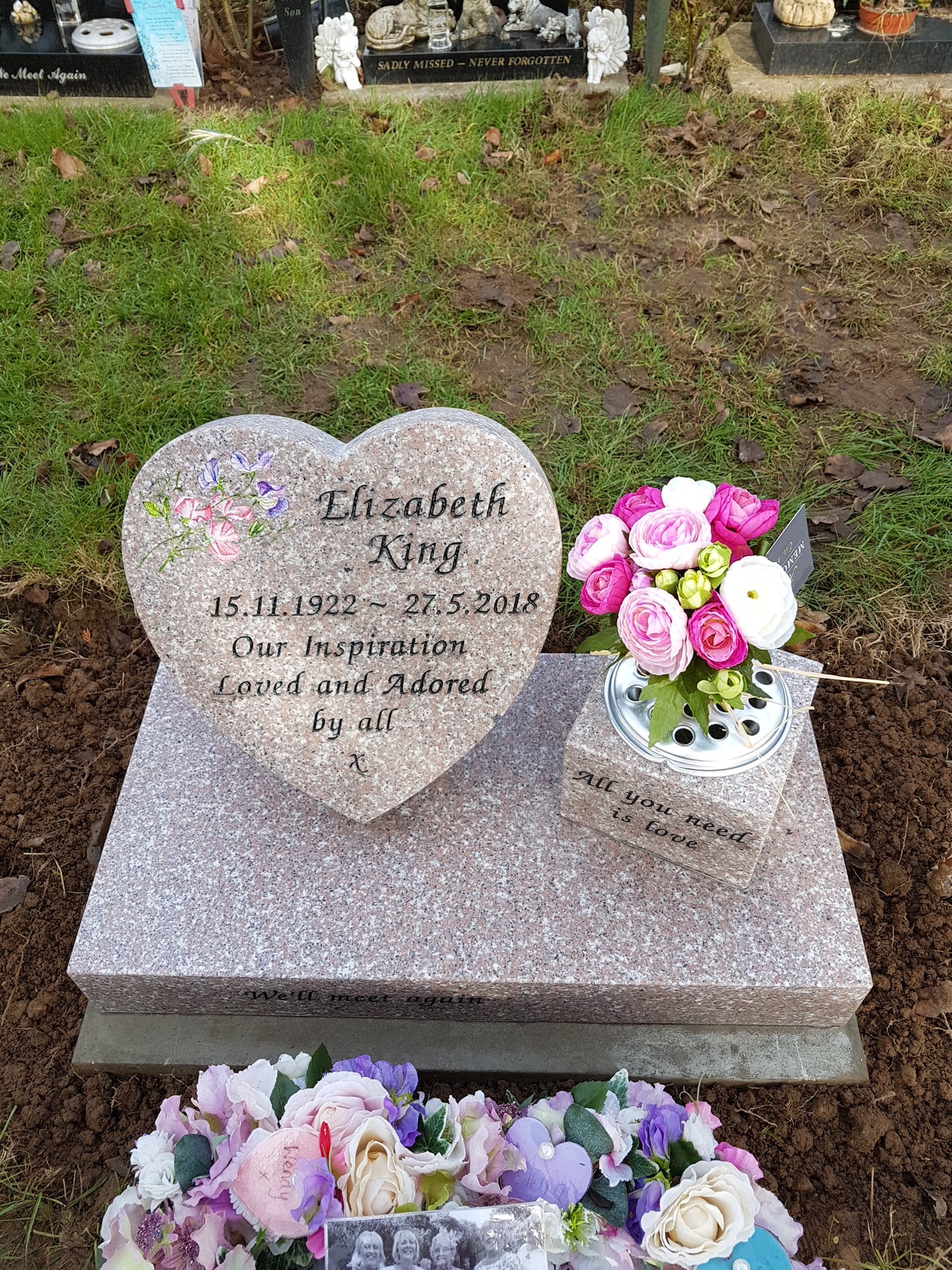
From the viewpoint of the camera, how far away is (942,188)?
169 inches

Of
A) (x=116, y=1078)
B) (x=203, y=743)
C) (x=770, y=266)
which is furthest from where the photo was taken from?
(x=770, y=266)

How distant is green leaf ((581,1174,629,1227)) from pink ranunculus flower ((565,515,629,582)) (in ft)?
3.50

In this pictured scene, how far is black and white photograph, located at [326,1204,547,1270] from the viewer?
4.29ft

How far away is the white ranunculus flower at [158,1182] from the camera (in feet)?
5.18

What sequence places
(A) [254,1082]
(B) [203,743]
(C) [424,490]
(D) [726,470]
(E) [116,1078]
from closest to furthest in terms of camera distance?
(A) [254,1082] → (C) [424,490] → (E) [116,1078] → (B) [203,743] → (D) [726,470]

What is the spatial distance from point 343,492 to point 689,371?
214cm

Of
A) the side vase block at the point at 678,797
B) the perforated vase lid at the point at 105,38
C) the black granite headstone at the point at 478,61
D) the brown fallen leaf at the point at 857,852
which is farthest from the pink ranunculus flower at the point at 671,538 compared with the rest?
the perforated vase lid at the point at 105,38

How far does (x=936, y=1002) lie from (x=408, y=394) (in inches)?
101

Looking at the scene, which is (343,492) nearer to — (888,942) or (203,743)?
(203,743)

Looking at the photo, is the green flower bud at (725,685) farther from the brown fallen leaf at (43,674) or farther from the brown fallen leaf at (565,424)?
the brown fallen leaf at (43,674)

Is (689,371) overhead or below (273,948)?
overhead

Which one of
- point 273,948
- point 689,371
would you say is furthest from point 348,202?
point 273,948

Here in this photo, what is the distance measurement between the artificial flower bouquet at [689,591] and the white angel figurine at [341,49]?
3.80 m

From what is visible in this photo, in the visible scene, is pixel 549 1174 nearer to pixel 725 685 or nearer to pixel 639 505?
pixel 725 685
